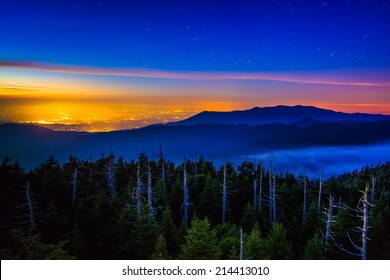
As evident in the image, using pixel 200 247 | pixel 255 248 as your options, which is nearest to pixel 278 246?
pixel 255 248

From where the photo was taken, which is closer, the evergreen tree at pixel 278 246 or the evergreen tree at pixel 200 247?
the evergreen tree at pixel 200 247

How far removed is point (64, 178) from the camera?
80.2ft

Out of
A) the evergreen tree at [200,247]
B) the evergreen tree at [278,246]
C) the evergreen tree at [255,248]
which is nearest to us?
the evergreen tree at [200,247]

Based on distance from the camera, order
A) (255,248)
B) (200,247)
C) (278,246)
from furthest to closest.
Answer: (278,246), (255,248), (200,247)

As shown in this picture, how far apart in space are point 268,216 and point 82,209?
23.3m

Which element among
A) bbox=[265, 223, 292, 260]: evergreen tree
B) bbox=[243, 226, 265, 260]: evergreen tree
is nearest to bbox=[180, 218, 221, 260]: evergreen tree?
bbox=[243, 226, 265, 260]: evergreen tree

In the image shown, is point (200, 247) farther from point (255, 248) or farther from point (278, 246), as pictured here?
point (278, 246)

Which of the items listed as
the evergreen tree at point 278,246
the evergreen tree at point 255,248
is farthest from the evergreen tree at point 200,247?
the evergreen tree at point 278,246

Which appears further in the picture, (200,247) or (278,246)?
(278,246)

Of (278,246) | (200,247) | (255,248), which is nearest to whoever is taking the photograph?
(200,247)

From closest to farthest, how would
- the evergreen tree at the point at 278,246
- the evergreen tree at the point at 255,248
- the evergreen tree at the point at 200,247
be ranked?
the evergreen tree at the point at 200,247 < the evergreen tree at the point at 255,248 < the evergreen tree at the point at 278,246

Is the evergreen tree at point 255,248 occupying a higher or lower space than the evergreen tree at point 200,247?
lower

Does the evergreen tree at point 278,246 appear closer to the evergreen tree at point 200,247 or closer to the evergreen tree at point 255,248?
the evergreen tree at point 255,248

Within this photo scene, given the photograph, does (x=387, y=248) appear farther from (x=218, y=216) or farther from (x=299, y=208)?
(x=218, y=216)
